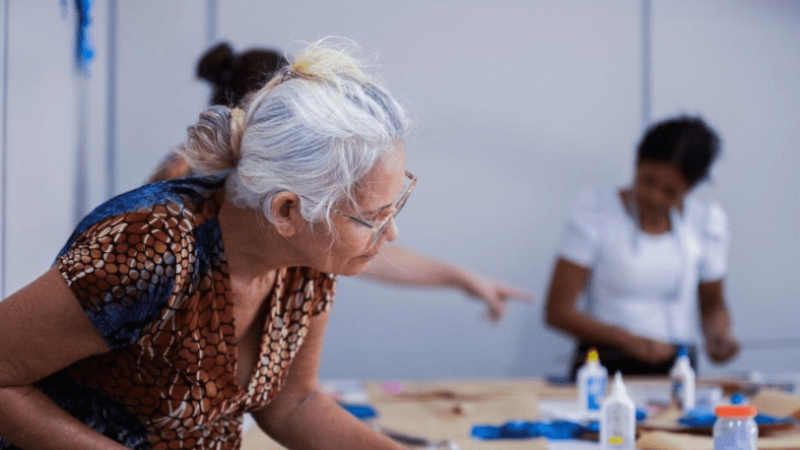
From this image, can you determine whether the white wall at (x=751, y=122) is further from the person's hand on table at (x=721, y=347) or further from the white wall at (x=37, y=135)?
the white wall at (x=37, y=135)

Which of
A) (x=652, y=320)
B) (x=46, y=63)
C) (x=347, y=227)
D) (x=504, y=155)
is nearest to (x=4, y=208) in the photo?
(x=46, y=63)

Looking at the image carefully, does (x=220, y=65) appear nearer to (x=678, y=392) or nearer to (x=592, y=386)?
(x=592, y=386)

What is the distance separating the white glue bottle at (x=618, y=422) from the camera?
2.09 metres

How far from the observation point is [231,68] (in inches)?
103

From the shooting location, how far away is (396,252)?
3111mm

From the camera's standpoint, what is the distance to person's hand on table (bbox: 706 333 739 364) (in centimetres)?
370

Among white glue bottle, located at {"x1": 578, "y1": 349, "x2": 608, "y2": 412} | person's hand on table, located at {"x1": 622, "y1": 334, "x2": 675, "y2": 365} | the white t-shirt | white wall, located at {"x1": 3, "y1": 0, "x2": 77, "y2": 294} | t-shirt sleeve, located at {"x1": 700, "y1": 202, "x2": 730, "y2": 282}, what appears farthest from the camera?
t-shirt sleeve, located at {"x1": 700, "y1": 202, "x2": 730, "y2": 282}

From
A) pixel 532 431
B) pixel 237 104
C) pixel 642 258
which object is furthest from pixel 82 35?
pixel 642 258

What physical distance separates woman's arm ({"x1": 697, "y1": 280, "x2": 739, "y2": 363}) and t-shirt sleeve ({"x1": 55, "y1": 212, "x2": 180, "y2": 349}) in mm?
2874

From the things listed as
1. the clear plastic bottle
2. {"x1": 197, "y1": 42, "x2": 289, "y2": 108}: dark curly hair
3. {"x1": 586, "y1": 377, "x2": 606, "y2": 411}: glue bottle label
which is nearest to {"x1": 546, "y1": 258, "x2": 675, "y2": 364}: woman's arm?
{"x1": 586, "y1": 377, "x2": 606, "y2": 411}: glue bottle label

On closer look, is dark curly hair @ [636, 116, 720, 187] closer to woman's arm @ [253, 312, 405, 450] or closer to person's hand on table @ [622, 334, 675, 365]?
person's hand on table @ [622, 334, 675, 365]

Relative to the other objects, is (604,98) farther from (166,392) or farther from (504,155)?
(166,392)

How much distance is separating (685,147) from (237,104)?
74.1 inches

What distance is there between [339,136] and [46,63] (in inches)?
47.9
